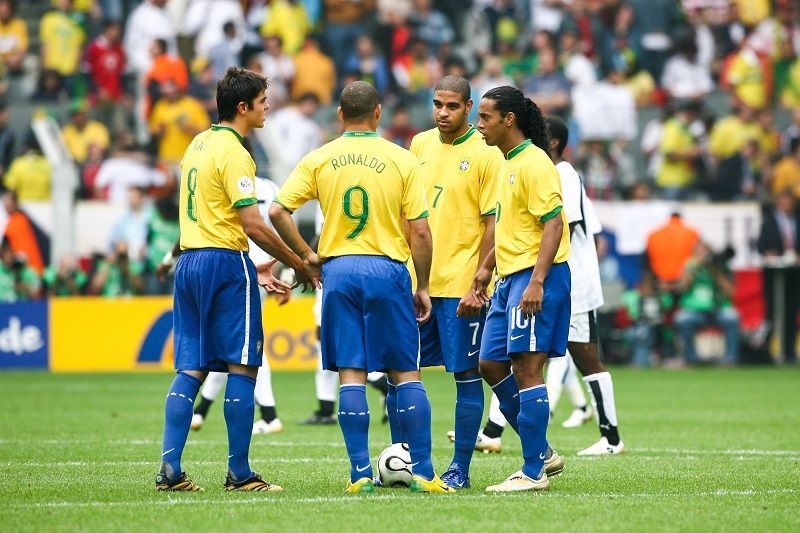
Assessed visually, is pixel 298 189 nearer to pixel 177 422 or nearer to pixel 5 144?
pixel 177 422

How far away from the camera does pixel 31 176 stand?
75.9 feet

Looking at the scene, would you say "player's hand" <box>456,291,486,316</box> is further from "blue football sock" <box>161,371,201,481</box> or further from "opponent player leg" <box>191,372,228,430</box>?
"opponent player leg" <box>191,372,228,430</box>

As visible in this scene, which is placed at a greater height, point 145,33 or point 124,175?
point 145,33

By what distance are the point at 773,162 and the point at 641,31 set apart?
14.6 ft

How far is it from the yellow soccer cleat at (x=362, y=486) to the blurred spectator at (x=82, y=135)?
16441 millimetres

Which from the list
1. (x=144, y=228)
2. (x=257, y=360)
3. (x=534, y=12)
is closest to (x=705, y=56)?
(x=534, y=12)

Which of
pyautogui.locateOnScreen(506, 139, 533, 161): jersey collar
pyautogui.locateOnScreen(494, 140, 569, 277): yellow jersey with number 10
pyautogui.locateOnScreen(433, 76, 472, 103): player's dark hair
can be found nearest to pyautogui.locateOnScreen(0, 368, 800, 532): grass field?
pyautogui.locateOnScreen(494, 140, 569, 277): yellow jersey with number 10

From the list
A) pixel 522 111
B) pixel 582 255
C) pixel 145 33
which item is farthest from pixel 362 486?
pixel 145 33

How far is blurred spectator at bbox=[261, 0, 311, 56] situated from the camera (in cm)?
2697

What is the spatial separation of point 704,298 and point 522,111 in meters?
14.8

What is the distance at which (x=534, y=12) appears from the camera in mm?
28297

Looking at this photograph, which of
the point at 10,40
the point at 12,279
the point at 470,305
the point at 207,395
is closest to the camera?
the point at 470,305

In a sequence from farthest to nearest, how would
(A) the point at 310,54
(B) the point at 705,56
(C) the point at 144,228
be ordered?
(B) the point at 705,56 → (A) the point at 310,54 → (C) the point at 144,228

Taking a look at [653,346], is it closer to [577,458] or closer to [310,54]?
[310,54]
